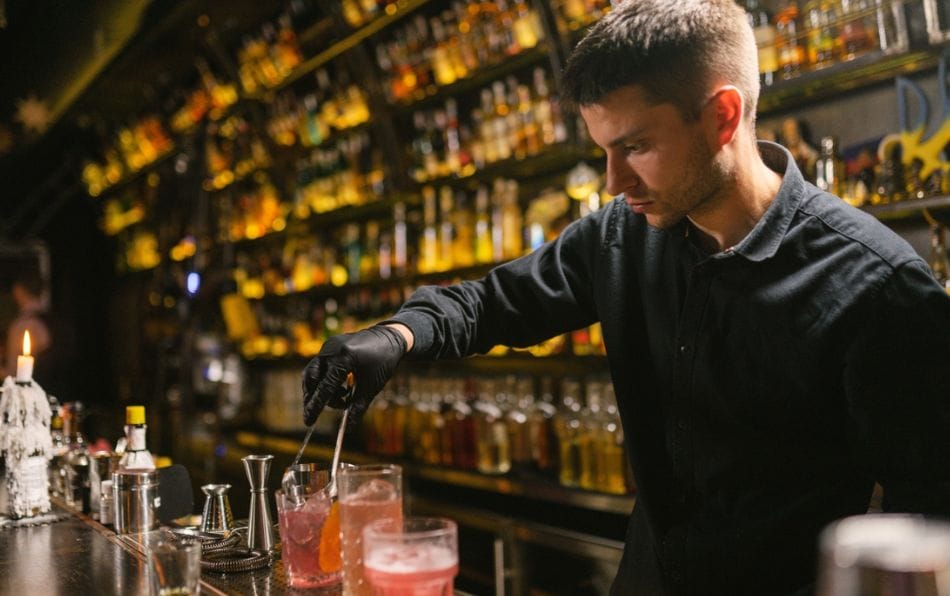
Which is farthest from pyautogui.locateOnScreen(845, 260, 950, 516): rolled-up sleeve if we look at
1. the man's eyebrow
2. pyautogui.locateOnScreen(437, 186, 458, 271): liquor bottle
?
pyautogui.locateOnScreen(437, 186, 458, 271): liquor bottle

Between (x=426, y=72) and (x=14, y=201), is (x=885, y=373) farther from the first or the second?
(x=14, y=201)

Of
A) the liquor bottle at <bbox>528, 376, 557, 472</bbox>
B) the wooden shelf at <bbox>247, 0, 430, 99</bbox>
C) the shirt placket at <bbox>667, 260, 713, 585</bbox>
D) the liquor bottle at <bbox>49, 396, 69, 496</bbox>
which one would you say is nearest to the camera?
the shirt placket at <bbox>667, 260, 713, 585</bbox>

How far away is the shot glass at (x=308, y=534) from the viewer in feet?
3.96

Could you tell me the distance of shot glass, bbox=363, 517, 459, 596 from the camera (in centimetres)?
93

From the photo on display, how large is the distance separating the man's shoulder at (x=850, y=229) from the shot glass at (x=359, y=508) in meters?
0.78

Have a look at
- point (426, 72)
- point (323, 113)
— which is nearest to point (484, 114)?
point (426, 72)

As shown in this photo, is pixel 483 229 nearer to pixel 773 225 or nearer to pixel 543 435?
pixel 543 435

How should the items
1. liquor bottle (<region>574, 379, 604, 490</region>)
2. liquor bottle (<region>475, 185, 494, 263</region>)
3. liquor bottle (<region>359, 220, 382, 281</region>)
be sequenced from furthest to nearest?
liquor bottle (<region>359, 220, 382, 281</region>) → liquor bottle (<region>475, 185, 494, 263</region>) → liquor bottle (<region>574, 379, 604, 490</region>)

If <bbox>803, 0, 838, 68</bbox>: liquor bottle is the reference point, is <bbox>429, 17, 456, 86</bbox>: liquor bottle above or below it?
above

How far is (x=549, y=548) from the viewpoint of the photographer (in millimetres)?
2875

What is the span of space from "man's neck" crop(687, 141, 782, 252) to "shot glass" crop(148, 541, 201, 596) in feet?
3.08

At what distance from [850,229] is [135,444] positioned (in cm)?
141

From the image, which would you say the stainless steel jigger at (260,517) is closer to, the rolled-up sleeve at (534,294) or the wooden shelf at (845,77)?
the rolled-up sleeve at (534,294)

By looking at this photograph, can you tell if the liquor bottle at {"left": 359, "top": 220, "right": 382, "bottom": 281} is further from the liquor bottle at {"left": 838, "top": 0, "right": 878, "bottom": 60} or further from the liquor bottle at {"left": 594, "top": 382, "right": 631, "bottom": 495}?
the liquor bottle at {"left": 838, "top": 0, "right": 878, "bottom": 60}
